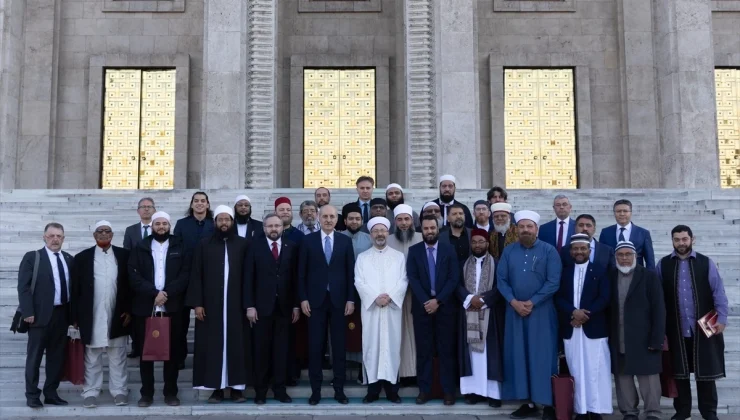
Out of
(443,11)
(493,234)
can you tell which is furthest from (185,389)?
(443,11)

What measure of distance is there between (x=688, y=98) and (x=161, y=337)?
41.2ft

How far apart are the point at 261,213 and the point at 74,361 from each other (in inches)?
208

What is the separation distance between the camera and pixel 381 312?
8.60 metres

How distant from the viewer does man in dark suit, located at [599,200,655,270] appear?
367 inches

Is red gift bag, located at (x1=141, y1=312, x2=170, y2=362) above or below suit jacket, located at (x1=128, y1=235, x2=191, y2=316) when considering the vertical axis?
below

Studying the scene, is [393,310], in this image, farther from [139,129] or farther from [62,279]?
[139,129]

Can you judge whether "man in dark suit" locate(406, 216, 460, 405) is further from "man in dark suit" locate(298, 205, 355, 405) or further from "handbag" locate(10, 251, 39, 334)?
"handbag" locate(10, 251, 39, 334)

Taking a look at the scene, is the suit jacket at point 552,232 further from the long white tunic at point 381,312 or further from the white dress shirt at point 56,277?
the white dress shirt at point 56,277

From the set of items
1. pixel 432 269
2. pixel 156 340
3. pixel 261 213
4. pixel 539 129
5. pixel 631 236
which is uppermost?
pixel 539 129

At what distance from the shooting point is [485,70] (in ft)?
A: 66.3

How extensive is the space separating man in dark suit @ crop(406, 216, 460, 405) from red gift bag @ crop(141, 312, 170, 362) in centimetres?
249

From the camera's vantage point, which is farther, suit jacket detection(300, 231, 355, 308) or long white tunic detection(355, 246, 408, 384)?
suit jacket detection(300, 231, 355, 308)

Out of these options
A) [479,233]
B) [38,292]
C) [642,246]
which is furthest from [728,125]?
[38,292]

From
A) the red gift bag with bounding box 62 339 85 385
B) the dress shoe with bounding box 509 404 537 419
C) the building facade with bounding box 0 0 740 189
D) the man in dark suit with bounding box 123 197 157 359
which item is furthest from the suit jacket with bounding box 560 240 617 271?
the building facade with bounding box 0 0 740 189
